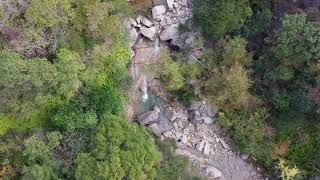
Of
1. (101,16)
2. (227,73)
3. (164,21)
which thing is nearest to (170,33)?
(164,21)

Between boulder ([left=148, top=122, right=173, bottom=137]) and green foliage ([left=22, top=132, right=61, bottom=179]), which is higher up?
green foliage ([left=22, top=132, right=61, bottom=179])

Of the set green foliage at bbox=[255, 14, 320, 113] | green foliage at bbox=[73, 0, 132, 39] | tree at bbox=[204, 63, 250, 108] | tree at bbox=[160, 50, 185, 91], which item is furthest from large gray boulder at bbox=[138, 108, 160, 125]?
green foliage at bbox=[255, 14, 320, 113]

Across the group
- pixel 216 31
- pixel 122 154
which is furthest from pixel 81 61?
pixel 216 31

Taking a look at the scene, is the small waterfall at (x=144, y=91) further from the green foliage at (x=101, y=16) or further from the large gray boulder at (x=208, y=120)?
the large gray boulder at (x=208, y=120)

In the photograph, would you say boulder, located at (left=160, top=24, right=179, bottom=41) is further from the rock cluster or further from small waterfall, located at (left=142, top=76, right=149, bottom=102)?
small waterfall, located at (left=142, top=76, right=149, bottom=102)

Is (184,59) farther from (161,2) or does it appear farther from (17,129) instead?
(17,129)

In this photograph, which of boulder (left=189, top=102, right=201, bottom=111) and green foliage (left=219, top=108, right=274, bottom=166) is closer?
green foliage (left=219, top=108, right=274, bottom=166)

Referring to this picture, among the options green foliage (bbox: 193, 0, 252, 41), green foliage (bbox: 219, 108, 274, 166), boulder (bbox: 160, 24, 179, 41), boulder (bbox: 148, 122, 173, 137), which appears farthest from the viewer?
boulder (bbox: 160, 24, 179, 41)

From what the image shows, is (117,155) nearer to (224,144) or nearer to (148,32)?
(224,144)

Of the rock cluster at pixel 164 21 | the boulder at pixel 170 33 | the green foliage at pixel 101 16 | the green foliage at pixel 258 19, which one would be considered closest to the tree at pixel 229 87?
the green foliage at pixel 258 19
